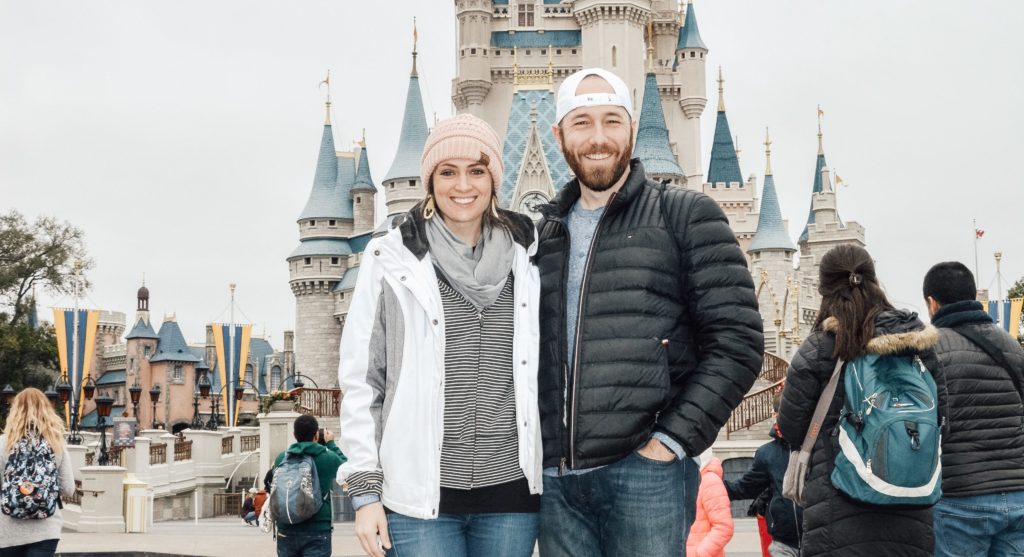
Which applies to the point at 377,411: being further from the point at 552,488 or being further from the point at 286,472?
the point at 286,472

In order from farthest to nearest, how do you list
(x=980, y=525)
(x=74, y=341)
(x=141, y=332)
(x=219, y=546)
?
(x=141, y=332)
(x=74, y=341)
(x=219, y=546)
(x=980, y=525)

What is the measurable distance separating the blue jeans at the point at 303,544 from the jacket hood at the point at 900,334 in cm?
408

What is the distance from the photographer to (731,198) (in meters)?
55.5

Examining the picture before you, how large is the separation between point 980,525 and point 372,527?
2664 mm

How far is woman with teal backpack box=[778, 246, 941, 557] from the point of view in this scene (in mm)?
3973

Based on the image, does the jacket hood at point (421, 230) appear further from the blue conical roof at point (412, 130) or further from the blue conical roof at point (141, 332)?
the blue conical roof at point (141, 332)

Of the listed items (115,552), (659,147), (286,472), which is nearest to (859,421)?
(286,472)

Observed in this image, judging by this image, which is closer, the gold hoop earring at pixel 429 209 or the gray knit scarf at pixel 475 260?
the gray knit scarf at pixel 475 260

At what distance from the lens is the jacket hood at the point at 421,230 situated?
3504mm

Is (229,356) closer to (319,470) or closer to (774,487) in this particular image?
(319,470)

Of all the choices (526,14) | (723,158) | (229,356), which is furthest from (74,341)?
(723,158)

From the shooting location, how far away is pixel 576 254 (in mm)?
3576

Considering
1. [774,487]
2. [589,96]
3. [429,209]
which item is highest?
[589,96]

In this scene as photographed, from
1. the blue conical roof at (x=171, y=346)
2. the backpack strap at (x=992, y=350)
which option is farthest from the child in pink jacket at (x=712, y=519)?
the blue conical roof at (x=171, y=346)
